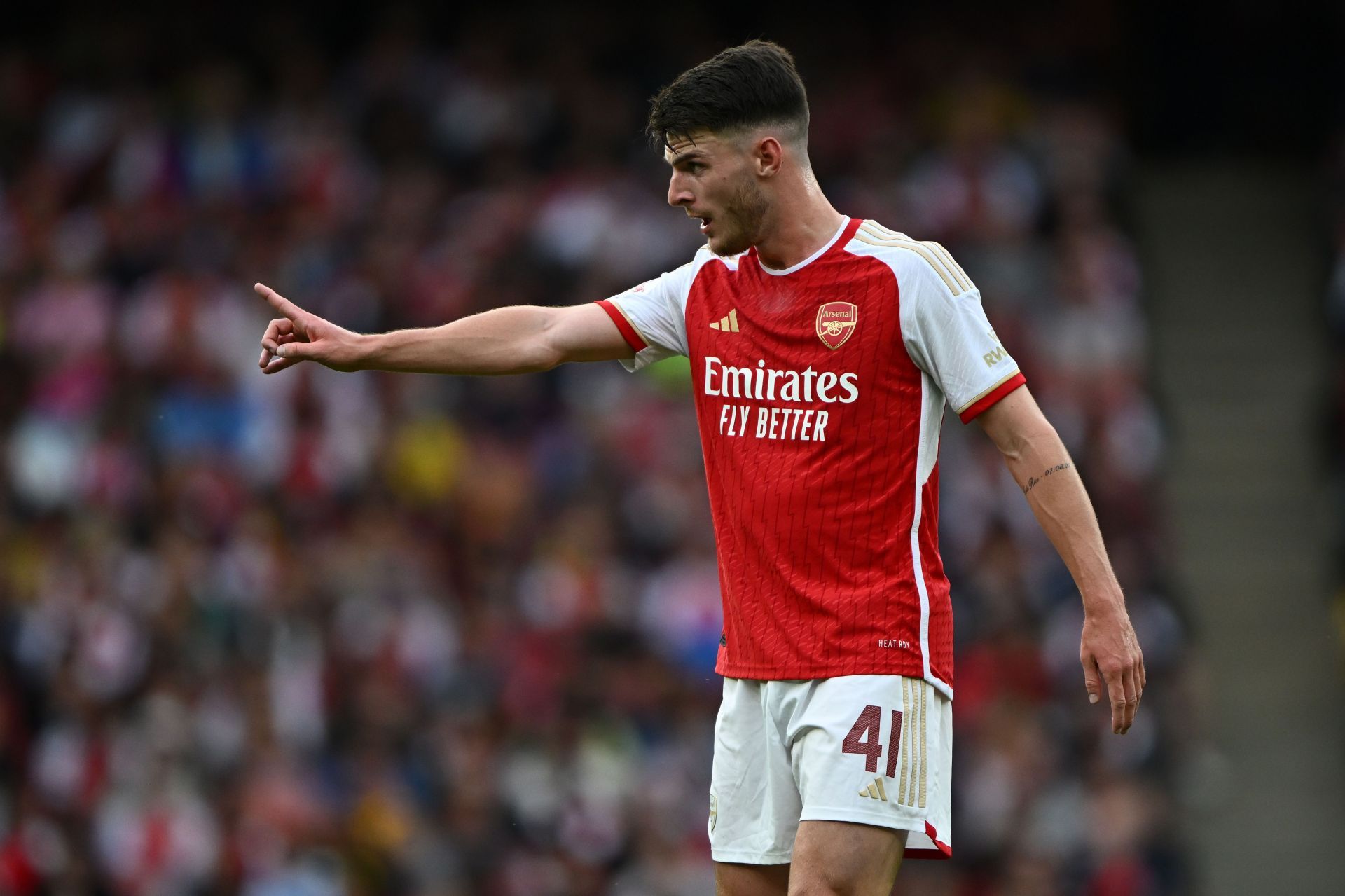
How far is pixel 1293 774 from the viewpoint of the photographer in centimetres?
1238

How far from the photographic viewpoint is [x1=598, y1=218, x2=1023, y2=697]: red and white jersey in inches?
179

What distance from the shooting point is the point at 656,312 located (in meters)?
4.99

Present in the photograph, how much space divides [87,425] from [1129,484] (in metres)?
7.11

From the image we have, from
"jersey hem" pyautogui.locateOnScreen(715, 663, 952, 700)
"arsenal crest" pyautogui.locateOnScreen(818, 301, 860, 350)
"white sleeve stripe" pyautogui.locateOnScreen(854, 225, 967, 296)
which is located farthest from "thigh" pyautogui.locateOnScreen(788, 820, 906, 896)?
"white sleeve stripe" pyautogui.locateOnScreen(854, 225, 967, 296)

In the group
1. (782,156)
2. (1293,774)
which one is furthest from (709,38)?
(782,156)

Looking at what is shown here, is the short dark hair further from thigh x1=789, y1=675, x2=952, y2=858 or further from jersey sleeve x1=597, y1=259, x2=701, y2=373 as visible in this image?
thigh x1=789, y1=675, x2=952, y2=858

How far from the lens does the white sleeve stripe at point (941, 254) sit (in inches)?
181

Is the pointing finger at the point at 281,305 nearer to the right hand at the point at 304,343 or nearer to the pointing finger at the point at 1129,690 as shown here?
the right hand at the point at 304,343

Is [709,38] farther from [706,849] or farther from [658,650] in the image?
[706,849]

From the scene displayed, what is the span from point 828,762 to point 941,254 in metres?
1.33

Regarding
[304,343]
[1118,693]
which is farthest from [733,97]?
[1118,693]

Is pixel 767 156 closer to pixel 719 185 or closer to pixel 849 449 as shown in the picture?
pixel 719 185

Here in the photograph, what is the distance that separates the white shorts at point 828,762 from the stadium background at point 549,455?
5.66m

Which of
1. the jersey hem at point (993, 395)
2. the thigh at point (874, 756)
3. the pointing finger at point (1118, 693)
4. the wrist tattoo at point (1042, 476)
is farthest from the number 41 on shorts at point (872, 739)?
the jersey hem at point (993, 395)
